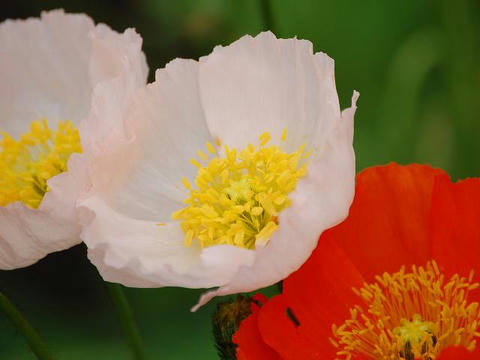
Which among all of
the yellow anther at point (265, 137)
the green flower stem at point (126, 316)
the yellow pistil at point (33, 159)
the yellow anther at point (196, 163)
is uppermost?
the yellow pistil at point (33, 159)

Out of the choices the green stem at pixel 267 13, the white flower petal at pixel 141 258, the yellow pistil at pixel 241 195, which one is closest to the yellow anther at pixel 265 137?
the yellow pistil at pixel 241 195

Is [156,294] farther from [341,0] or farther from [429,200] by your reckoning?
[429,200]

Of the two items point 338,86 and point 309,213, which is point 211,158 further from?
point 338,86

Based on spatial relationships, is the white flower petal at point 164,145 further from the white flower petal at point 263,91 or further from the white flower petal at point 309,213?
the white flower petal at point 309,213

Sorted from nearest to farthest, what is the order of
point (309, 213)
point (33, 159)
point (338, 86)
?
point (309, 213) → point (33, 159) → point (338, 86)

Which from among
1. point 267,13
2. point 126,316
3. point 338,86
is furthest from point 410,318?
point 338,86

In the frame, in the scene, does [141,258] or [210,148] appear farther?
[210,148]

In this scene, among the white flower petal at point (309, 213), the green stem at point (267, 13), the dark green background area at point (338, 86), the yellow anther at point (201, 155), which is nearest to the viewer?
the white flower petal at point (309, 213)

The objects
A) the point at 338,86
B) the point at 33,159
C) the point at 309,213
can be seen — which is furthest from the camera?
the point at 338,86
